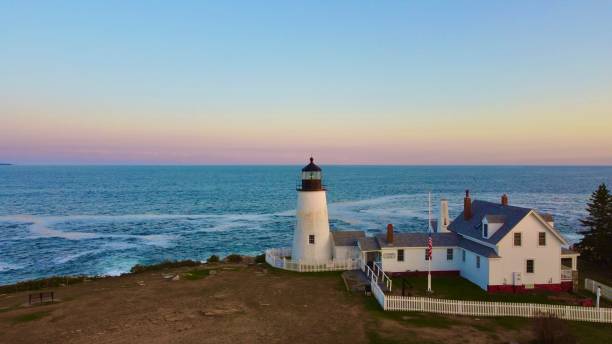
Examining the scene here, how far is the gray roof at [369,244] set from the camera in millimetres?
32062

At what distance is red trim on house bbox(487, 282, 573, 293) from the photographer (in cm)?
2625

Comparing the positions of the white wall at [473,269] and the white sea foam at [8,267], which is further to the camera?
the white sea foam at [8,267]

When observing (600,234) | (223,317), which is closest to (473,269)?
(600,234)

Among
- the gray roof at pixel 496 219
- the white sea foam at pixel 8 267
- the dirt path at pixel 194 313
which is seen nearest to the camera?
the dirt path at pixel 194 313

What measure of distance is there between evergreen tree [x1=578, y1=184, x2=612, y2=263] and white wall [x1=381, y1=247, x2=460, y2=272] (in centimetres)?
1367

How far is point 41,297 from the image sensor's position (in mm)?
25266

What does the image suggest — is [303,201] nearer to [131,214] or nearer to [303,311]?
[303,311]

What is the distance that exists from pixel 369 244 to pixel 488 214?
9.08 meters

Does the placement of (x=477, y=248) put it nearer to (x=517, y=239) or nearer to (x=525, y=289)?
(x=517, y=239)

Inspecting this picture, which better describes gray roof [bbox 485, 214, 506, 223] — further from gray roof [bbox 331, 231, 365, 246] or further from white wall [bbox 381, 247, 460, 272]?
gray roof [bbox 331, 231, 365, 246]

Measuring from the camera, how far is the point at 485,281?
26734 millimetres

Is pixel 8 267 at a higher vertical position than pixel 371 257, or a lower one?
lower

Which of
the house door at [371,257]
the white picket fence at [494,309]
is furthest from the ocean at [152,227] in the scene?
the white picket fence at [494,309]

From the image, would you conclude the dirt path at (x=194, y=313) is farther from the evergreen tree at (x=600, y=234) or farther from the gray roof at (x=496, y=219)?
the evergreen tree at (x=600, y=234)
